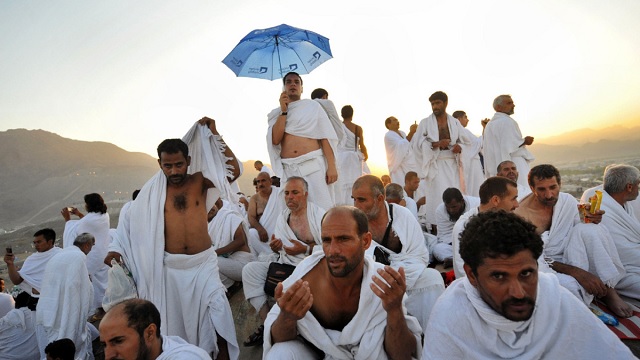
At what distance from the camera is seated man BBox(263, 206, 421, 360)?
254 centimetres

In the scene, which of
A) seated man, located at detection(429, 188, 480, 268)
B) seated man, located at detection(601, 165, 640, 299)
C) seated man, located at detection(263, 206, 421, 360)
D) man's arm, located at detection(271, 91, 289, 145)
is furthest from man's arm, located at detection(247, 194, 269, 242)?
seated man, located at detection(601, 165, 640, 299)

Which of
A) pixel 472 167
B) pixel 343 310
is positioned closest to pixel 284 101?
pixel 343 310

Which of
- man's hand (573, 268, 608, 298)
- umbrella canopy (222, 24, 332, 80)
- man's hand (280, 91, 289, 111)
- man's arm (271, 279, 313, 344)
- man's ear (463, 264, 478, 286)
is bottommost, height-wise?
man's hand (573, 268, 608, 298)

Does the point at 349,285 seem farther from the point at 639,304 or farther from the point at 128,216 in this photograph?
the point at 639,304

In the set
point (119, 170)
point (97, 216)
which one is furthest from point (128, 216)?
point (119, 170)

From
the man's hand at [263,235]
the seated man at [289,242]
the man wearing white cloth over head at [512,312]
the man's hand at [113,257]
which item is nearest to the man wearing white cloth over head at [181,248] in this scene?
the man's hand at [113,257]

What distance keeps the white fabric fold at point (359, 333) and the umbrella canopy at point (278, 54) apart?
4602 millimetres

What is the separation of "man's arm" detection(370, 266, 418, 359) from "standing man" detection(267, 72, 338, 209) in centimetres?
299

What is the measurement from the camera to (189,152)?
4469 millimetres

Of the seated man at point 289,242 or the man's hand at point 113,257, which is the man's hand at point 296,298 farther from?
the man's hand at point 113,257

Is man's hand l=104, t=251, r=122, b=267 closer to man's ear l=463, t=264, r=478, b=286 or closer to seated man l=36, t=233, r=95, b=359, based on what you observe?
seated man l=36, t=233, r=95, b=359

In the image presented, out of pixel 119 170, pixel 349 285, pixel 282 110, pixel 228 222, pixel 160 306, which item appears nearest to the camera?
pixel 349 285

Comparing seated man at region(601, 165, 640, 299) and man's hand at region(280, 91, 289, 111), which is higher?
man's hand at region(280, 91, 289, 111)

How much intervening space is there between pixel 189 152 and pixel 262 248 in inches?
91.2
